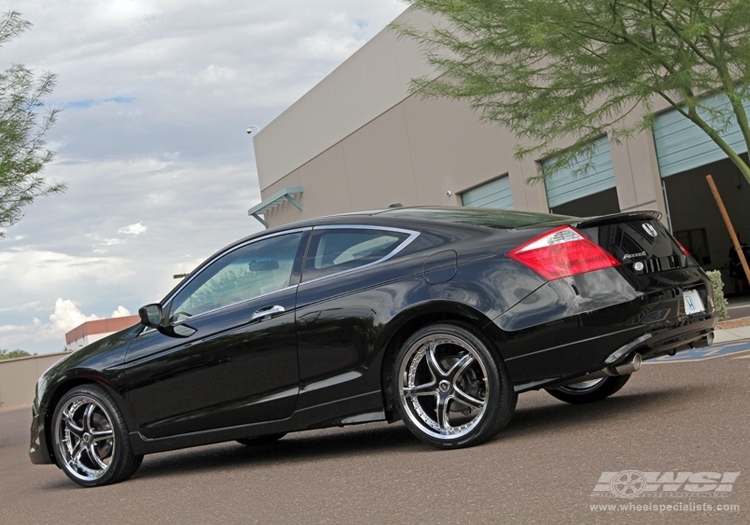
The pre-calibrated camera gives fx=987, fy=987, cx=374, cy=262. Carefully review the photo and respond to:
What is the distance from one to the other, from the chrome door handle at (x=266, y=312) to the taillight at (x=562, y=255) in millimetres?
1566

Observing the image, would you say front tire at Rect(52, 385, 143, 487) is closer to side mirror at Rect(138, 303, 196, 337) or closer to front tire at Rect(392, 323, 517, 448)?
side mirror at Rect(138, 303, 196, 337)

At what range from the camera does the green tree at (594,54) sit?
12.6 m

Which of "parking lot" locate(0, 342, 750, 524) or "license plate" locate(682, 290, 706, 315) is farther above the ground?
"license plate" locate(682, 290, 706, 315)

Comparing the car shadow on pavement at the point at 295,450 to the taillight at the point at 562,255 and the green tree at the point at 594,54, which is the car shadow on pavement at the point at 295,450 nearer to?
the taillight at the point at 562,255

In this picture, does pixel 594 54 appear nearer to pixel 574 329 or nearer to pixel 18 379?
pixel 574 329

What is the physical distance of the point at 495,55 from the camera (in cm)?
1450

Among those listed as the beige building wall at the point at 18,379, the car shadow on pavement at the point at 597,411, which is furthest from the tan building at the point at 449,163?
the car shadow on pavement at the point at 597,411

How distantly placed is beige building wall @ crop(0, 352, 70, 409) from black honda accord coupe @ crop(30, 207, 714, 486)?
29.1 m

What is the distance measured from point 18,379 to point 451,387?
105ft

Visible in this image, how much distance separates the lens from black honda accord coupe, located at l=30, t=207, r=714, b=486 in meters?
5.37

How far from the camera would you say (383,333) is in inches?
226

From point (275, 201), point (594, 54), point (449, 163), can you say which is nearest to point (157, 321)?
point (594, 54)

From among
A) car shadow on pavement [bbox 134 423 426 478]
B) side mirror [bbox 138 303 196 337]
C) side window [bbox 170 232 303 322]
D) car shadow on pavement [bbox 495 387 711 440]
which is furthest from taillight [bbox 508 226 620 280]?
side mirror [bbox 138 303 196 337]

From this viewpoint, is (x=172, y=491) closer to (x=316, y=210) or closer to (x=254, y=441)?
(x=254, y=441)
